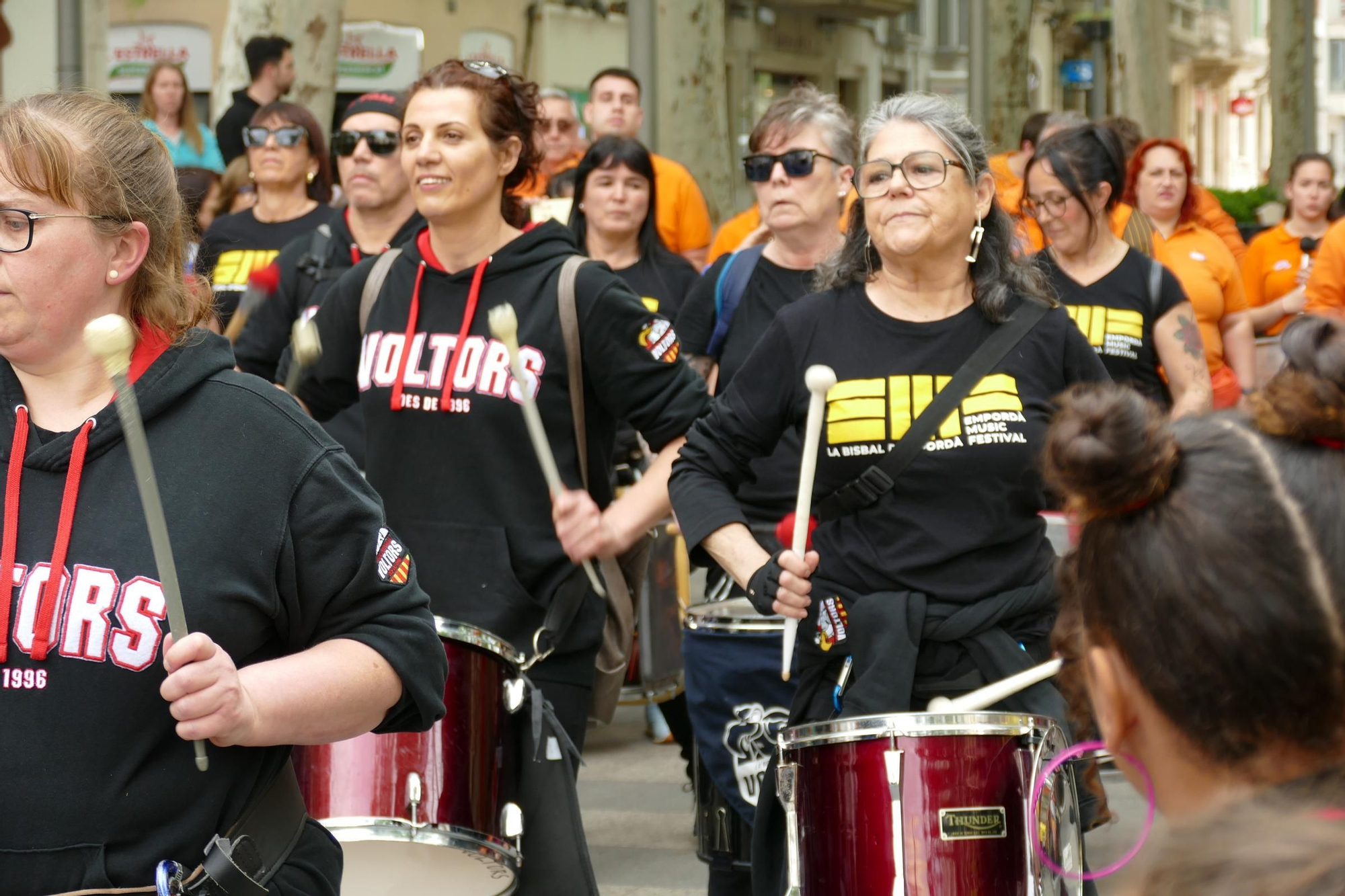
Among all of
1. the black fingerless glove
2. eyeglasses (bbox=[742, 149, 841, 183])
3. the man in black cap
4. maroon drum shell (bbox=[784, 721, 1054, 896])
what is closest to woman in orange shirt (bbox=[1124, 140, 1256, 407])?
eyeglasses (bbox=[742, 149, 841, 183])

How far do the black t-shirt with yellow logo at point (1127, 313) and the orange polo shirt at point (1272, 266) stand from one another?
5.27 meters

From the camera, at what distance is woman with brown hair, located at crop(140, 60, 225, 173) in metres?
10.6

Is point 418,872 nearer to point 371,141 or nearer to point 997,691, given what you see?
point 997,691

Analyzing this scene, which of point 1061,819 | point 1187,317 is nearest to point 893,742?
point 1061,819

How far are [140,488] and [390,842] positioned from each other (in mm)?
1871

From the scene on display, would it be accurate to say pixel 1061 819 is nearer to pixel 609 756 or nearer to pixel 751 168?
pixel 751 168

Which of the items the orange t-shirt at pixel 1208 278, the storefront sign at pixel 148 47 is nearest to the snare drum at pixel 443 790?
the orange t-shirt at pixel 1208 278

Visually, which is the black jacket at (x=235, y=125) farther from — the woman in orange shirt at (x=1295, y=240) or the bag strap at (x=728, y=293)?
the woman in orange shirt at (x=1295, y=240)

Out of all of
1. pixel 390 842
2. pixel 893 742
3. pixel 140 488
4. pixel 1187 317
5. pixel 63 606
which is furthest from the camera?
pixel 1187 317

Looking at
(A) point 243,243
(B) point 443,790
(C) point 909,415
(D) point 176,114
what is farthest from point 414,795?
(D) point 176,114

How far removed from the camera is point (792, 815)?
3.58m

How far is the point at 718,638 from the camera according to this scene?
4.77 meters

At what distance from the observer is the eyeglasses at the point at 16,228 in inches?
97.7

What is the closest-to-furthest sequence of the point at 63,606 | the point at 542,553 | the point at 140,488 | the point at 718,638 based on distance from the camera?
the point at 140,488
the point at 63,606
the point at 542,553
the point at 718,638
